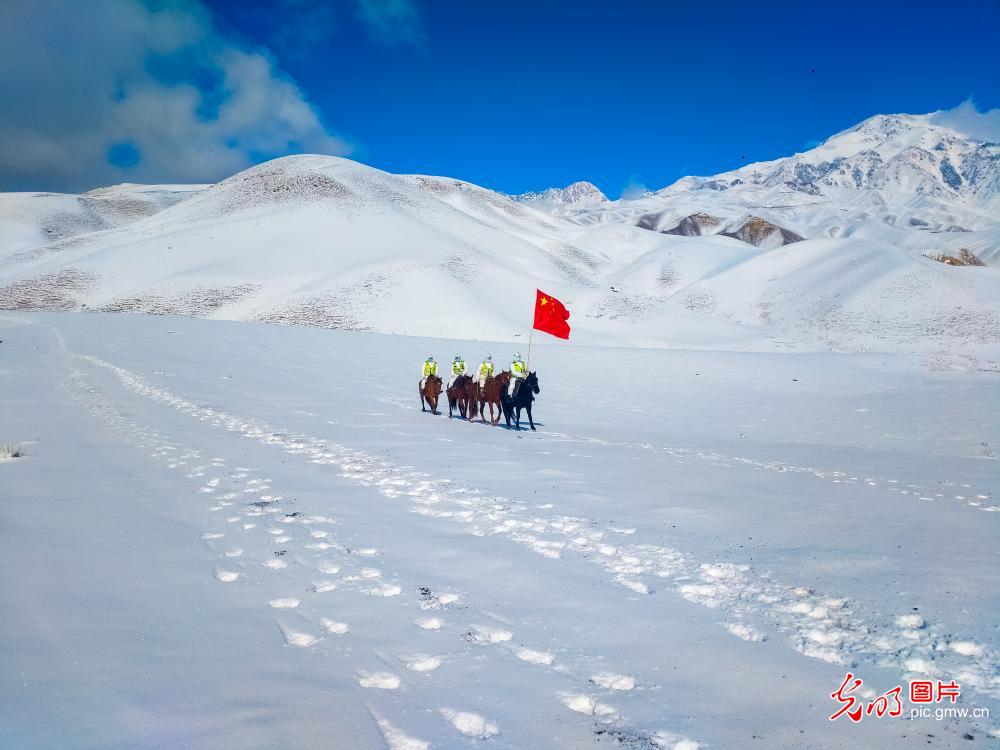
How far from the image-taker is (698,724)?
3.59 meters

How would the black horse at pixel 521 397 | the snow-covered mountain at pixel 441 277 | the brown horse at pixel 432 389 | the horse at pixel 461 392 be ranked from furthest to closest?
the snow-covered mountain at pixel 441 277, the brown horse at pixel 432 389, the horse at pixel 461 392, the black horse at pixel 521 397

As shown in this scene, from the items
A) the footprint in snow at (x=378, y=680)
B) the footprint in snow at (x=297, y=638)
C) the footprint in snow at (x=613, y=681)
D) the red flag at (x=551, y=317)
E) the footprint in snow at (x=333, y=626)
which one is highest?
the red flag at (x=551, y=317)

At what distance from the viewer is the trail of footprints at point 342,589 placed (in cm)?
355

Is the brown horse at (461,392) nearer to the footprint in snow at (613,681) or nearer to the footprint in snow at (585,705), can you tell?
the footprint in snow at (613,681)

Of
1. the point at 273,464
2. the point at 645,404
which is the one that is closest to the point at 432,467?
the point at 273,464

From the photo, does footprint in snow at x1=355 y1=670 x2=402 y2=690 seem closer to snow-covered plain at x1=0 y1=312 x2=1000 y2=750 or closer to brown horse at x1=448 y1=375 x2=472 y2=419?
snow-covered plain at x1=0 y1=312 x2=1000 y2=750

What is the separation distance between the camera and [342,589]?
523cm

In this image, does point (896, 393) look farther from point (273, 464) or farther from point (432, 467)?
point (273, 464)

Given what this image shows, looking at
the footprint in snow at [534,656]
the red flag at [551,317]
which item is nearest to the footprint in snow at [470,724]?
the footprint in snow at [534,656]

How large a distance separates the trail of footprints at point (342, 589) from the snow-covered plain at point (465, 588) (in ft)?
0.08

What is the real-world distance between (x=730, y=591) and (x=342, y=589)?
3.75 meters

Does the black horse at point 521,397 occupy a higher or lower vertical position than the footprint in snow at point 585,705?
higher

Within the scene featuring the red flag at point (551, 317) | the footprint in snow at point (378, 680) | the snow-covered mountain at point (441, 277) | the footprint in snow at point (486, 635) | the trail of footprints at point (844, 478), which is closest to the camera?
the footprint in snow at point (378, 680)

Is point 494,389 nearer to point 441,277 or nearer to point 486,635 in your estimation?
point 486,635
